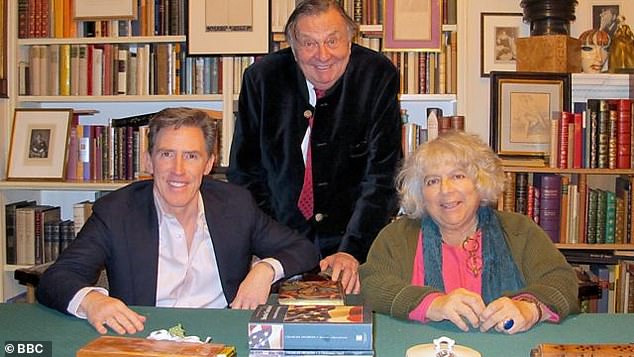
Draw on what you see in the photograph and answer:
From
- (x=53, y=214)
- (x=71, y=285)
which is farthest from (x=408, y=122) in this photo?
(x=71, y=285)

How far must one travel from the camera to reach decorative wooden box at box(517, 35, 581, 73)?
325 cm

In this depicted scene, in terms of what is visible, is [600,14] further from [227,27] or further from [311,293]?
[311,293]

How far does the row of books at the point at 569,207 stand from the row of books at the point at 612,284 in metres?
0.12

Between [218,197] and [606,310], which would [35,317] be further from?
[606,310]

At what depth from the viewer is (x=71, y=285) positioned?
1.71 meters

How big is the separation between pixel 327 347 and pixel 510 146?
230 centimetres

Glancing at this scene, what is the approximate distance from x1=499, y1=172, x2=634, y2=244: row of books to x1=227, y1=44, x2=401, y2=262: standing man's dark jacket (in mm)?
1189

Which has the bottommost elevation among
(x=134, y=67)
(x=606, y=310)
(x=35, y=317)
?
(x=606, y=310)

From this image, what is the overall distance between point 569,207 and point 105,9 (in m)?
2.44

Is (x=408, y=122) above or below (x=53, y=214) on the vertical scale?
above

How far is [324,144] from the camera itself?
2.35m

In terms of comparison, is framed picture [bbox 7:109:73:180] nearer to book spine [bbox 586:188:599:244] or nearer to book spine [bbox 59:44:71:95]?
book spine [bbox 59:44:71:95]

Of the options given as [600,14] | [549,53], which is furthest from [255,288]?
[600,14]

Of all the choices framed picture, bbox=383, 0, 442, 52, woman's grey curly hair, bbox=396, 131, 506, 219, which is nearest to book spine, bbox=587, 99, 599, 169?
framed picture, bbox=383, 0, 442, 52
